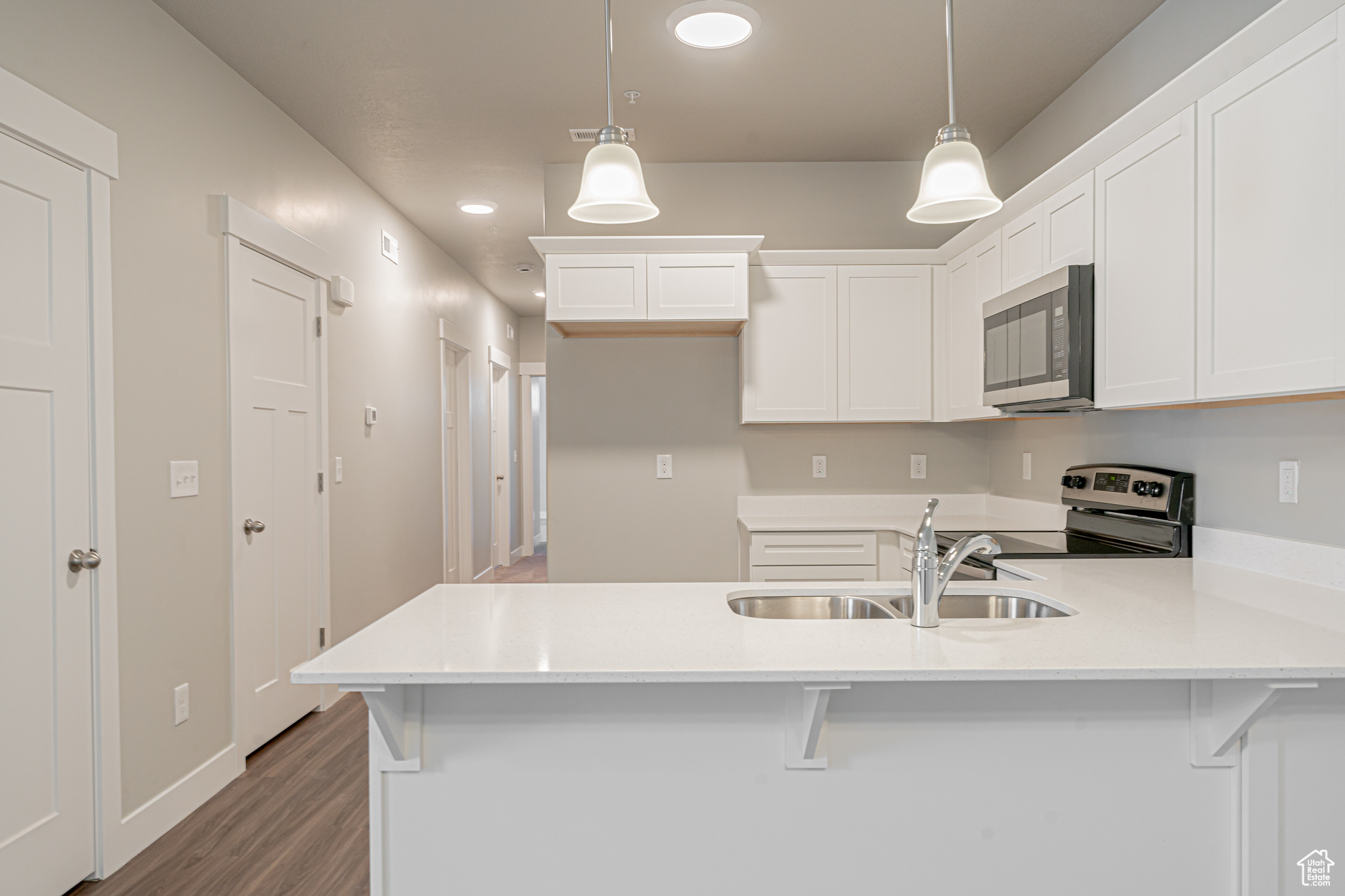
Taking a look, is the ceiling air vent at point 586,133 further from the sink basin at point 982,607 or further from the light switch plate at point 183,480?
the sink basin at point 982,607

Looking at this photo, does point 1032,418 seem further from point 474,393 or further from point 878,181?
point 474,393

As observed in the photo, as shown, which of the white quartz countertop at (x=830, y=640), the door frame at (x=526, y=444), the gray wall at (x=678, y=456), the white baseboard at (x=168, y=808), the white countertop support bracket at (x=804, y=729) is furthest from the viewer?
Answer: the door frame at (x=526, y=444)

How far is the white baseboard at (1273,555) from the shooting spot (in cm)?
182

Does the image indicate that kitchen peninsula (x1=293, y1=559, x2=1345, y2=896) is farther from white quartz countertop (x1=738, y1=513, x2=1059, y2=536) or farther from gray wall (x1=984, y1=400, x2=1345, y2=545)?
white quartz countertop (x1=738, y1=513, x2=1059, y2=536)

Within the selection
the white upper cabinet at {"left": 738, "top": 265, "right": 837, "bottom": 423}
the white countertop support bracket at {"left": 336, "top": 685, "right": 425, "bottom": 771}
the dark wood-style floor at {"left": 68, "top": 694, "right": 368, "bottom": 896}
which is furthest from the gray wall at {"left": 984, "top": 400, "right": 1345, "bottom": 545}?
the dark wood-style floor at {"left": 68, "top": 694, "right": 368, "bottom": 896}

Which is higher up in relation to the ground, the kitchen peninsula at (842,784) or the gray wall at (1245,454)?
the gray wall at (1245,454)

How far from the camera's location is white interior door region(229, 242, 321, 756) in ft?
9.35

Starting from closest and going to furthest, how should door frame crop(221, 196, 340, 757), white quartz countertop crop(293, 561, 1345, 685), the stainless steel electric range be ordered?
white quartz countertop crop(293, 561, 1345, 685)
the stainless steel electric range
door frame crop(221, 196, 340, 757)

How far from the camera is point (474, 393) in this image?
6.54 meters

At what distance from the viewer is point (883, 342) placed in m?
3.45

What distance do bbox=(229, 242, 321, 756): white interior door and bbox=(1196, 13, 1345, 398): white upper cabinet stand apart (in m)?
3.12

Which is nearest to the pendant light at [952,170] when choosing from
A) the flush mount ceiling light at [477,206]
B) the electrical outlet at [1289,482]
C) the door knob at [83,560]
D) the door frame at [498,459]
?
the electrical outlet at [1289,482]

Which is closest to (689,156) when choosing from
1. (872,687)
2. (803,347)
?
(803,347)

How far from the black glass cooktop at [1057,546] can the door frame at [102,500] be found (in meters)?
2.68
